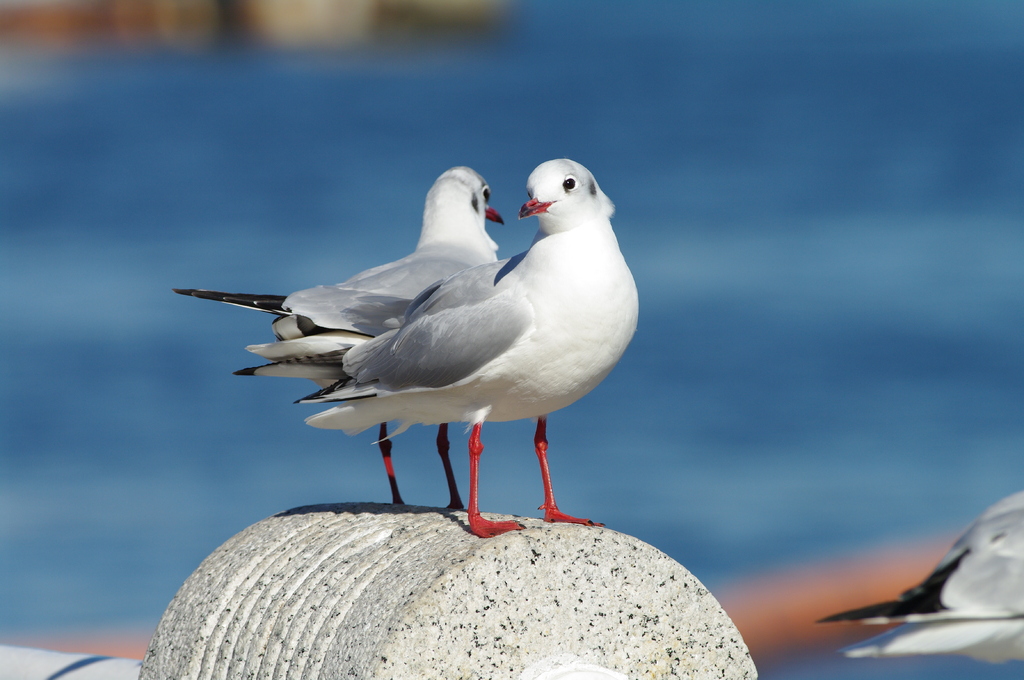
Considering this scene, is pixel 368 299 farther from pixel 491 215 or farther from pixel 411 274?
pixel 491 215

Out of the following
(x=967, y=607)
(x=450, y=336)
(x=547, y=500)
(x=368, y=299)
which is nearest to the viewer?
(x=967, y=607)

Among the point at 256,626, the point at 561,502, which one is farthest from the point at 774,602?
the point at 256,626

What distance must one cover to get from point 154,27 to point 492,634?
54.2m

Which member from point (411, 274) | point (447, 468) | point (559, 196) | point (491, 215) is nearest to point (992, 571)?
point (559, 196)

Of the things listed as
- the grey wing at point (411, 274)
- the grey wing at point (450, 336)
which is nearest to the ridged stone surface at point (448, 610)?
the grey wing at point (450, 336)

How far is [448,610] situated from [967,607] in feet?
5.03

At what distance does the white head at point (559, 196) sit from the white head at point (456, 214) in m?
1.84

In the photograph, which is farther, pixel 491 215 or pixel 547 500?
pixel 491 215

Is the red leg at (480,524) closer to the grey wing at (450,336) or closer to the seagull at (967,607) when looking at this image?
the grey wing at (450,336)

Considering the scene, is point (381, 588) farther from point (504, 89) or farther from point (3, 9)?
point (504, 89)

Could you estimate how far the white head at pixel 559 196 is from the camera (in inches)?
179

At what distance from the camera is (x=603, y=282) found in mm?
4488

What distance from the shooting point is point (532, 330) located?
14.8 feet

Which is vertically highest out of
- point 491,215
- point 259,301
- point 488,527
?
point 491,215
